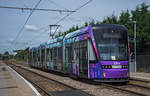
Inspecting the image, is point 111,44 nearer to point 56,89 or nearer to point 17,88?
point 56,89

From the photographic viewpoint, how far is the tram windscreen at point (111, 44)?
13.1 meters

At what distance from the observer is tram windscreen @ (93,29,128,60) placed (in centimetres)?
1313

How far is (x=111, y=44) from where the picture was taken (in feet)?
43.5

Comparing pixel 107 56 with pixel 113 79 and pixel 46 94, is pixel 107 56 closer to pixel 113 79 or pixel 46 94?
pixel 113 79

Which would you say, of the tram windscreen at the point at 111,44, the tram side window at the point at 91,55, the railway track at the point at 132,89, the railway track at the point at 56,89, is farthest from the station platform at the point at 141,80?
the railway track at the point at 56,89

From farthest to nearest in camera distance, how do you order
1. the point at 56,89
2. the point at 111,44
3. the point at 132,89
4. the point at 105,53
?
the point at 111,44
the point at 105,53
the point at 56,89
the point at 132,89

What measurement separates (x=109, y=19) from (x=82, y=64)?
70.5ft

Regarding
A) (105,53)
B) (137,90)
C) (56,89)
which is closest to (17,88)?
(56,89)

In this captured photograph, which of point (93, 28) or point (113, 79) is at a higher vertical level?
point (93, 28)

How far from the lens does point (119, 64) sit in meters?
13.1

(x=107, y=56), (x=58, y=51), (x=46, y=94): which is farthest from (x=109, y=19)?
(x=46, y=94)

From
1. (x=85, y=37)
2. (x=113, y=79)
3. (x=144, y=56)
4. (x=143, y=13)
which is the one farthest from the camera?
(x=143, y=13)

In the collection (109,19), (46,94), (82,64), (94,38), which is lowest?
(46,94)

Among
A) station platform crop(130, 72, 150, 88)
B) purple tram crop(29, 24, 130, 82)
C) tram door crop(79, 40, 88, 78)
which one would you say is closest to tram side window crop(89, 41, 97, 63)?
purple tram crop(29, 24, 130, 82)
